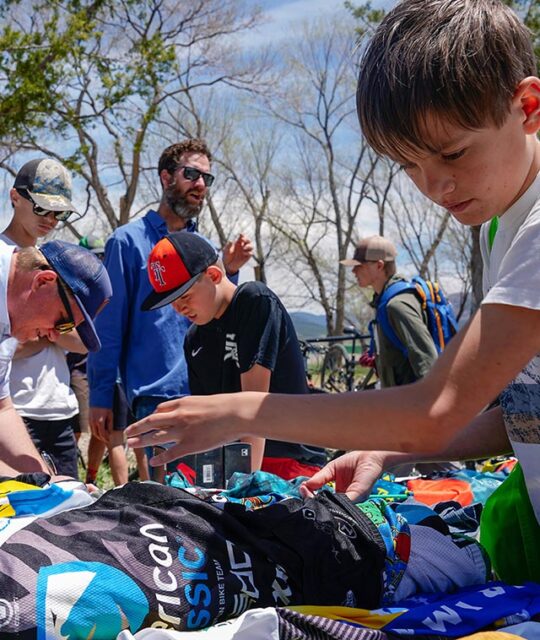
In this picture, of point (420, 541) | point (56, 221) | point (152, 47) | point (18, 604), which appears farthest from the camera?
point (152, 47)

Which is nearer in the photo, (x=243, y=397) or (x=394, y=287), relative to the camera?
(x=243, y=397)

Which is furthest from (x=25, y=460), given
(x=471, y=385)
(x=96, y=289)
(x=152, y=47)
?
(x=152, y=47)

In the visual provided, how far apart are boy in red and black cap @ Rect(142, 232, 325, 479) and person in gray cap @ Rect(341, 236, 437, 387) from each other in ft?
4.22

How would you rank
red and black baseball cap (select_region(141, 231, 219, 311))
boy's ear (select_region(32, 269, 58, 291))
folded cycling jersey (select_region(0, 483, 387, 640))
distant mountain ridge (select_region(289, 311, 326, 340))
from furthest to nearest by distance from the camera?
distant mountain ridge (select_region(289, 311, 326, 340)), red and black baseball cap (select_region(141, 231, 219, 311)), boy's ear (select_region(32, 269, 58, 291)), folded cycling jersey (select_region(0, 483, 387, 640))

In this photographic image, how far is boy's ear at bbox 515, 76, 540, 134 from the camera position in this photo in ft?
3.78

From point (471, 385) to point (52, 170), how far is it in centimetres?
320

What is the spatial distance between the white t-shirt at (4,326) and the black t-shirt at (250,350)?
2.57 ft

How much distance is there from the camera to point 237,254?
3965 millimetres

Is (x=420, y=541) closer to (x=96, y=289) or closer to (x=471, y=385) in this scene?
(x=471, y=385)

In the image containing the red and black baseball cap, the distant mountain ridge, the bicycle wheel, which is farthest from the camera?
the distant mountain ridge

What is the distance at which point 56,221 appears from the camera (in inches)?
149

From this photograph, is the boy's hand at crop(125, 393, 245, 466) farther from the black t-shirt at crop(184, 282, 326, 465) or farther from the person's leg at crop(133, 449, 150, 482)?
the person's leg at crop(133, 449, 150, 482)

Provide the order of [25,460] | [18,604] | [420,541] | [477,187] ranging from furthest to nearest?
[25,460] < [420,541] < [477,187] < [18,604]

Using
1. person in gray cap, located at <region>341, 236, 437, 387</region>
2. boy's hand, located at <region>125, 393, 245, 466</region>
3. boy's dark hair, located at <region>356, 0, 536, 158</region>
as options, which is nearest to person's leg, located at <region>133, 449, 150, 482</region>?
person in gray cap, located at <region>341, 236, 437, 387</region>
